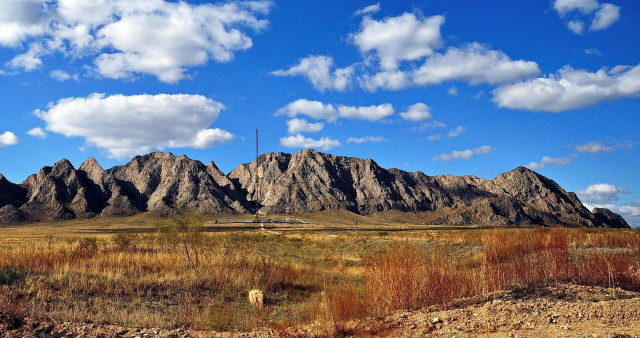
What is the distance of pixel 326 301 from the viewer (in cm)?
948

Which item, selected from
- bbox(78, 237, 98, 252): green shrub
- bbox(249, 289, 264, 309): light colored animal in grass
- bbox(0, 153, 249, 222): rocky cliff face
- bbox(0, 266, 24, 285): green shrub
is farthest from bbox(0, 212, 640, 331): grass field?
bbox(0, 153, 249, 222): rocky cliff face

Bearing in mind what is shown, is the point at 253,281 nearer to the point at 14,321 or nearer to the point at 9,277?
the point at 9,277

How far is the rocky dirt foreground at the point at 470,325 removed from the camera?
7609 millimetres

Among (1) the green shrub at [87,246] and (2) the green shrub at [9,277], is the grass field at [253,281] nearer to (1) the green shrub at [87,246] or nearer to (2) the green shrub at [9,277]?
(2) the green shrub at [9,277]

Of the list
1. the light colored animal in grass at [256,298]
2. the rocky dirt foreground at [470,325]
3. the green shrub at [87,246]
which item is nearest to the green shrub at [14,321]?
the rocky dirt foreground at [470,325]

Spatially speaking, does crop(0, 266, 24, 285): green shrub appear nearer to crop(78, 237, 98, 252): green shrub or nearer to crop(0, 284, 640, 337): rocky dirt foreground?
crop(0, 284, 640, 337): rocky dirt foreground

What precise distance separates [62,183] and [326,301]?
20348cm

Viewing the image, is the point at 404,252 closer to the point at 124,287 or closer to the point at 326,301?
the point at 326,301

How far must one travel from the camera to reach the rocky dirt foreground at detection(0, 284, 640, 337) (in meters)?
7.61

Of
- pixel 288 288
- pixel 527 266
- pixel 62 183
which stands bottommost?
pixel 288 288

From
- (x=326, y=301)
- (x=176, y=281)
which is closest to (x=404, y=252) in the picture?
(x=326, y=301)

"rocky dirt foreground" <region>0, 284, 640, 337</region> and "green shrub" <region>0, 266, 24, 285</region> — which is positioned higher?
"green shrub" <region>0, 266, 24, 285</region>

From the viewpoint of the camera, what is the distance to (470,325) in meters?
7.87

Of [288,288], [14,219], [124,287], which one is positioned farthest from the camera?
[14,219]
